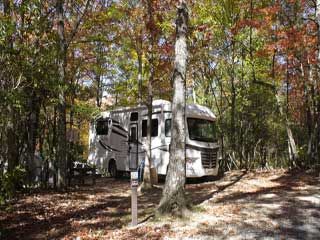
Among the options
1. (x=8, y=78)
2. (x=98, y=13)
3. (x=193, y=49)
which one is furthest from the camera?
(x=193, y=49)

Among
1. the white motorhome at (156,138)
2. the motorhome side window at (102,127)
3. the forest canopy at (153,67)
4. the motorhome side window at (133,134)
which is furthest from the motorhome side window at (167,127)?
the motorhome side window at (102,127)

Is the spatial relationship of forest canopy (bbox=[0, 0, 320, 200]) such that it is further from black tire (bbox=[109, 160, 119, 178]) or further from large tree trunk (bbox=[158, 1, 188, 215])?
large tree trunk (bbox=[158, 1, 188, 215])

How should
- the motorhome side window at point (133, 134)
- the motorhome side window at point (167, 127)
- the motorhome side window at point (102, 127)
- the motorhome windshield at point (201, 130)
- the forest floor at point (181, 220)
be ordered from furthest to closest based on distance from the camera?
the motorhome side window at point (102, 127), the motorhome side window at point (133, 134), the motorhome side window at point (167, 127), the motorhome windshield at point (201, 130), the forest floor at point (181, 220)

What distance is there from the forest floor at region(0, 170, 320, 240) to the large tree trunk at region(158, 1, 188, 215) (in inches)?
12.1

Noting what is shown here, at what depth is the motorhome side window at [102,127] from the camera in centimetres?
1738

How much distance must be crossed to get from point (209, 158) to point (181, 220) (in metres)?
6.98

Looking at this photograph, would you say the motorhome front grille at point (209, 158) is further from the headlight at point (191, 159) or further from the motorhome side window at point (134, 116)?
the motorhome side window at point (134, 116)

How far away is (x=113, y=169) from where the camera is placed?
54.5 ft

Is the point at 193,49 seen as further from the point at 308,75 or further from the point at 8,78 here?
the point at 8,78

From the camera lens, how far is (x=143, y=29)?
13.1 m

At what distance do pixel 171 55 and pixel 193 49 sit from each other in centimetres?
256

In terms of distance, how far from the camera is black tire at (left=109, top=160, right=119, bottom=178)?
16.4 meters

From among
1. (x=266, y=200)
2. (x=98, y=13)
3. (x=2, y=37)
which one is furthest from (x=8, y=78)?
(x=98, y=13)

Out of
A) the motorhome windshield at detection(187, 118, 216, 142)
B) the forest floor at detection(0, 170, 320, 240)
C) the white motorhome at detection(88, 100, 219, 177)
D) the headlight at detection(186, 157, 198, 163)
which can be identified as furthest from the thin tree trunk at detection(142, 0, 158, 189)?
the motorhome windshield at detection(187, 118, 216, 142)
